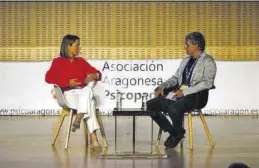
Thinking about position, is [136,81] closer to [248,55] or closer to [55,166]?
[248,55]

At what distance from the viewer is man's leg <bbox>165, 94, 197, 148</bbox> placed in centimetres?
739

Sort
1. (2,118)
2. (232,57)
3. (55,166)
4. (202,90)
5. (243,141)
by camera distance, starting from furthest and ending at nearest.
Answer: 1. (232,57)
2. (2,118)
3. (243,141)
4. (202,90)
5. (55,166)

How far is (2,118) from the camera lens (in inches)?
492

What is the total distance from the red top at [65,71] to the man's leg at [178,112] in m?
0.94

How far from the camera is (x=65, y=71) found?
777 centimetres

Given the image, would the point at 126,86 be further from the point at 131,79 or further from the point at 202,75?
the point at 202,75

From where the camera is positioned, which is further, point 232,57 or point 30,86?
point 232,57

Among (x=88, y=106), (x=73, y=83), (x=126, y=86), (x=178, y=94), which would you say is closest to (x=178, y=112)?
(x=178, y=94)

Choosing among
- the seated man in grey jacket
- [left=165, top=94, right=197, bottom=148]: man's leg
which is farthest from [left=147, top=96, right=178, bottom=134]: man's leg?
[left=165, top=94, right=197, bottom=148]: man's leg

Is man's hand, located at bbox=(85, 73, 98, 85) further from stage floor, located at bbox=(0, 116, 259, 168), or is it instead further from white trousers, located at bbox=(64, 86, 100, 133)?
stage floor, located at bbox=(0, 116, 259, 168)

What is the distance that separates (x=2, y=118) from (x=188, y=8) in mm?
4612

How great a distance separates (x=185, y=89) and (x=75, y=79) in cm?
122

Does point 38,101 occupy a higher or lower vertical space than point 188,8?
lower

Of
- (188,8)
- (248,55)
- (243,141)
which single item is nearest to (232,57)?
(248,55)
